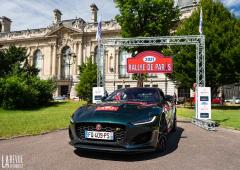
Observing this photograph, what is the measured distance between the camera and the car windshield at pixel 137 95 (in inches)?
293

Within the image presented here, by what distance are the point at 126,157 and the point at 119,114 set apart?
0.93 meters

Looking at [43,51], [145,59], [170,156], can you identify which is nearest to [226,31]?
[145,59]

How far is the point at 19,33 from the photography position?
205ft

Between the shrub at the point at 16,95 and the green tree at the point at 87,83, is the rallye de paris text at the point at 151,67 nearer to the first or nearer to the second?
the shrub at the point at 16,95

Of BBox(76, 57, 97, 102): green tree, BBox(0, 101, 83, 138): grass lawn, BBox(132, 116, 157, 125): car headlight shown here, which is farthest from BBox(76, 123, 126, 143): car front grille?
BBox(76, 57, 97, 102): green tree

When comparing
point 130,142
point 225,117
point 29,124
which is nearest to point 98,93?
point 29,124

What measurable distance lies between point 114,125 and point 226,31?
2502cm

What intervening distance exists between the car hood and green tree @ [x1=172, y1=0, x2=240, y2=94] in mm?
21283

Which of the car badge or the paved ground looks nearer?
the paved ground

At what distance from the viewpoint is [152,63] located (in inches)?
691

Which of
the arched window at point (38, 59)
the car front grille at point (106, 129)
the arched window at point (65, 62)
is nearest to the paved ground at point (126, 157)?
the car front grille at point (106, 129)

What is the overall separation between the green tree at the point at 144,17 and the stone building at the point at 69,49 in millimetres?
19976

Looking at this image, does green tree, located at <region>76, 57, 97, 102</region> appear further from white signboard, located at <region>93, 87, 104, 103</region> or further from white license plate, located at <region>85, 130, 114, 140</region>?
white license plate, located at <region>85, 130, 114, 140</region>

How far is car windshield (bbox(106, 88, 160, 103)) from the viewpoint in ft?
24.4
